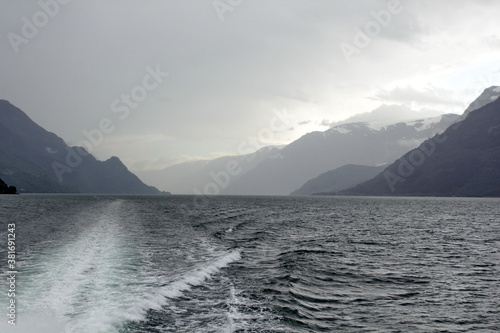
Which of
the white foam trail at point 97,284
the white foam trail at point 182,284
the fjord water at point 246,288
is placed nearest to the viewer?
the white foam trail at point 97,284

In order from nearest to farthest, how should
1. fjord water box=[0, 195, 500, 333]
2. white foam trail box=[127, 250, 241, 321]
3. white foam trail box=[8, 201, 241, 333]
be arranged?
white foam trail box=[8, 201, 241, 333] < fjord water box=[0, 195, 500, 333] < white foam trail box=[127, 250, 241, 321]

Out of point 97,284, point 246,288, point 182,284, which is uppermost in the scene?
point 97,284

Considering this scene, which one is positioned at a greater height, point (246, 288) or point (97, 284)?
point (97, 284)

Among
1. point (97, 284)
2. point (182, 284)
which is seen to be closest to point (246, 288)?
point (182, 284)

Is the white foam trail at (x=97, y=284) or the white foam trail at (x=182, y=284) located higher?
the white foam trail at (x=97, y=284)

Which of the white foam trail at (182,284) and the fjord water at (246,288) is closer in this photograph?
the fjord water at (246,288)

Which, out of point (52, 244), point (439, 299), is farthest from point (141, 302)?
point (52, 244)

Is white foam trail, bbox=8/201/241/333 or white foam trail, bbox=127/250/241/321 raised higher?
white foam trail, bbox=8/201/241/333

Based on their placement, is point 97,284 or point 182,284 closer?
point 97,284

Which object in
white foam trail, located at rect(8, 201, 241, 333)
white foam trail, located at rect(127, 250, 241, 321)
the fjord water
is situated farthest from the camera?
white foam trail, located at rect(127, 250, 241, 321)

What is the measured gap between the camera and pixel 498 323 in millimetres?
19562

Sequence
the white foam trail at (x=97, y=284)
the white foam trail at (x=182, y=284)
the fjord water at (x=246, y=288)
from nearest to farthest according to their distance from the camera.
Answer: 1. the white foam trail at (x=97, y=284)
2. the fjord water at (x=246, y=288)
3. the white foam trail at (x=182, y=284)

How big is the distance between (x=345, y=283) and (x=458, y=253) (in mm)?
23166

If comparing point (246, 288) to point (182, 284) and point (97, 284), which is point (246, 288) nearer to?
Result: point (182, 284)
